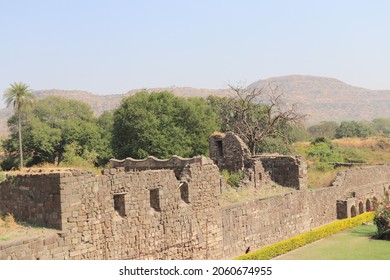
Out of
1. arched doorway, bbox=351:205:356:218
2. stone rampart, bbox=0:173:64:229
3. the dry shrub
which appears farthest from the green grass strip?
the dry shrub

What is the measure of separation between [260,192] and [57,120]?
1614 inches

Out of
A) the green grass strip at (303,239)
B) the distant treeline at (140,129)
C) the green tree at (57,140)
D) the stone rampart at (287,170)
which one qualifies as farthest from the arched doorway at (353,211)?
the green tree at (57,140)

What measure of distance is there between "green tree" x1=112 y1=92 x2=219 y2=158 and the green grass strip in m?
21.1

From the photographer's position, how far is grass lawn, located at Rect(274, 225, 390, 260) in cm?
1775

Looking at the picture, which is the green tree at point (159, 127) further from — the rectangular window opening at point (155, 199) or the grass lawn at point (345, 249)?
the rectangular window opening at point (155, 199)

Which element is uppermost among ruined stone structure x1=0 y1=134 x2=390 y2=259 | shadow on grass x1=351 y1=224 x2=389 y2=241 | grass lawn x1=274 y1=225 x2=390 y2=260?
ruined stone structure x1=0 y1=134 x2=390 y2=259

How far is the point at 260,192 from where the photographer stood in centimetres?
2175

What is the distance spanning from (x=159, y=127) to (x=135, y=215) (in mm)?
31899

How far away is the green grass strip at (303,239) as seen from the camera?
57.0 feet

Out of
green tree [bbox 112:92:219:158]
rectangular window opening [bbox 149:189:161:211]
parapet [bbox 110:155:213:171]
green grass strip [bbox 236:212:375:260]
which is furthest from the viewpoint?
green tree [bbox 112:92:219:158]

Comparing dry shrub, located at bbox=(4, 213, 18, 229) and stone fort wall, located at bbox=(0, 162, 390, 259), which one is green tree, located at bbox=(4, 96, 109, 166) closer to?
stone fort wall, located at bbox=(0, 162, 390, 259)

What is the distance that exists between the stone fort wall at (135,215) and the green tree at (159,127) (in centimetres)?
2466

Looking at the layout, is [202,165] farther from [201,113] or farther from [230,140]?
[201,113]

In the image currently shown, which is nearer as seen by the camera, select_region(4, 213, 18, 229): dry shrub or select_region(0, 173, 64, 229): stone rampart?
select_region(0, 173, 64, 229): stone rampart
